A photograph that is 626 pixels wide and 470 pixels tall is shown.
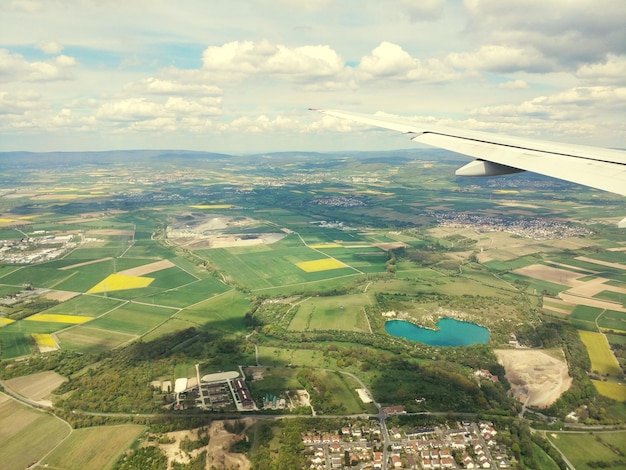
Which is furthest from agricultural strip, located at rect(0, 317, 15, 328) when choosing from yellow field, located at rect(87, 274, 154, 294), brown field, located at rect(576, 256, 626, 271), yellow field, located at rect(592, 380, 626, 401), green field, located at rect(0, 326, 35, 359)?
brown field, located at rect(576, 256, 626, 271)

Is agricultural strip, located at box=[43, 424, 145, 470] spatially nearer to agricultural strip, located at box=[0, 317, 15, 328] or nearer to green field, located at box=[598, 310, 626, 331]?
agricultural strip, located at box=[0, 317, 15, 328]

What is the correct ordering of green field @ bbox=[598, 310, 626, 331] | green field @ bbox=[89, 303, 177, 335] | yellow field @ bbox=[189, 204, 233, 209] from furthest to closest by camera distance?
yellow field @ bbox=[189, 204, 233, 209], green field @ bbox=[89, 303, 177, 335], green field @ bbox=[598, 310, 626, 331]

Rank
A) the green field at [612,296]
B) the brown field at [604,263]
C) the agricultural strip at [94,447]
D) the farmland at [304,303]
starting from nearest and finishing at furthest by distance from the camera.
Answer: the agricultural strip at [94,447] < the farmland at [304,303] < the green field at [612,296] < the brown field at [604,263]

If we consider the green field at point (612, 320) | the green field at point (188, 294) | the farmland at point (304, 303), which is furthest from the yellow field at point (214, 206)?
the green field at point (612, 320)

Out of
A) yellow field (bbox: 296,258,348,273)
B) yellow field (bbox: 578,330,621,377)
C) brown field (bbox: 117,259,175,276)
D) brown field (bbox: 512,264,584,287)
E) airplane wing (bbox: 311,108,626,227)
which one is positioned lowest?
brown field (bbox: 512,264,584,287)

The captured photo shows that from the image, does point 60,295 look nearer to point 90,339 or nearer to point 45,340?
point 45,340

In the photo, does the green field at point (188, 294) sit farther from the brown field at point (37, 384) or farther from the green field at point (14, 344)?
the brown field at point (37, 384)

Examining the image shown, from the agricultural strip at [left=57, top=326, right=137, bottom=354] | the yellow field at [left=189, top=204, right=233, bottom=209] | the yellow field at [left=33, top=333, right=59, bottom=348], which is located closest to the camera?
the agricultural strip at [left=57, top=326, right=137, bottom=354]
